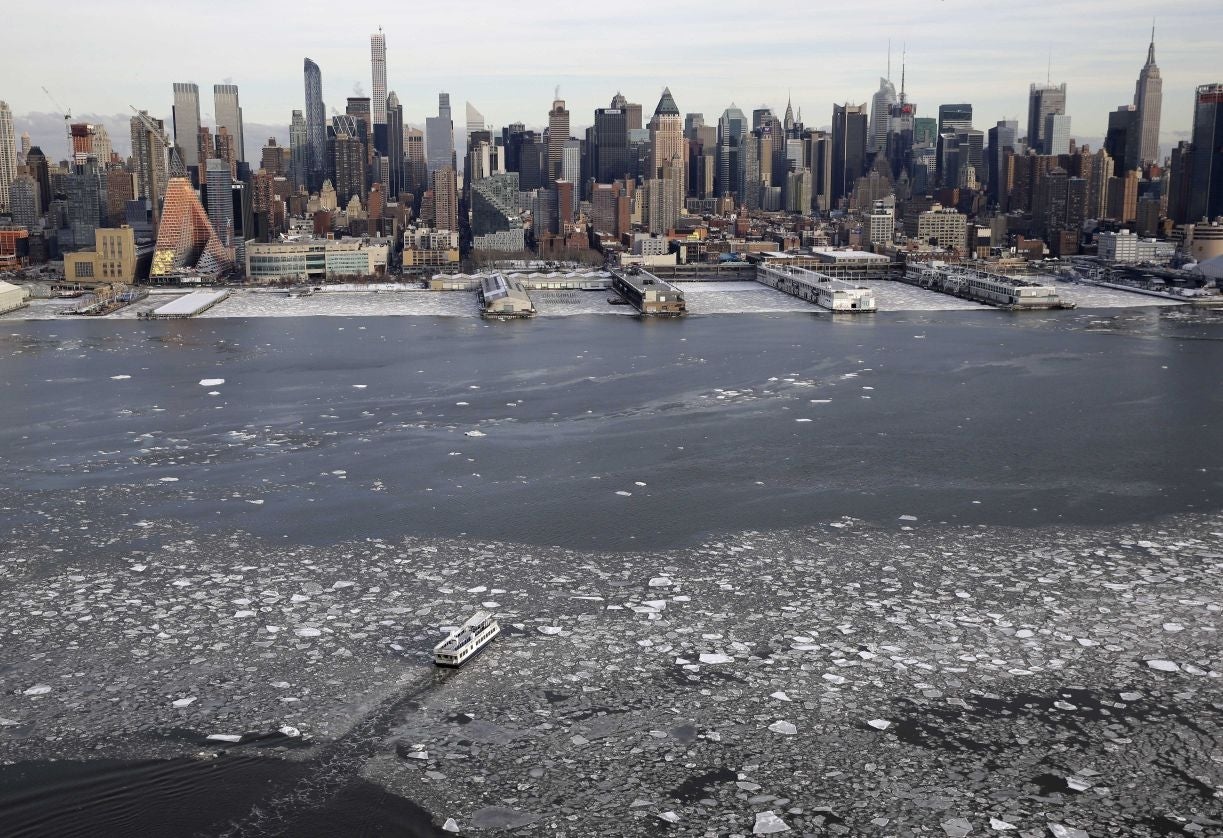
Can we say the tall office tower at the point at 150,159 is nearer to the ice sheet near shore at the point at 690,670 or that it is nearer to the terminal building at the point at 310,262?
the terminal building at the point at 310,262

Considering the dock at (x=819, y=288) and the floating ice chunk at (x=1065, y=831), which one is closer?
the floating ice chunk at (x=1065, y=831)

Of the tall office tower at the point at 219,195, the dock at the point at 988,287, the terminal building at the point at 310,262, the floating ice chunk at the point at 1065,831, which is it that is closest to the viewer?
the floating ice chunk at the point at 1065,831

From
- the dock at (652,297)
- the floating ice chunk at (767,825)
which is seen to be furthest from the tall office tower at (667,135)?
the floating ice chunk at (767,825)

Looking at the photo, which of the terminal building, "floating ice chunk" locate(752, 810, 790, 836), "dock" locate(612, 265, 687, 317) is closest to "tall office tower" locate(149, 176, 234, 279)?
the terminal building

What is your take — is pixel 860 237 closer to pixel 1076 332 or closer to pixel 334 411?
pixel 1076 332

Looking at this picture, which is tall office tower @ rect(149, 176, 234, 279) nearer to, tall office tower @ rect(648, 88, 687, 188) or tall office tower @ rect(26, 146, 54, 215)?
tall office tower @ rect(26, 146, 54, 215)

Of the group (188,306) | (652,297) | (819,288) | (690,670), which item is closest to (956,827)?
(690,670)

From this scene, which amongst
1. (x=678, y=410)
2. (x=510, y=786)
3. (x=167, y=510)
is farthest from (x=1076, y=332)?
(x=510, y=786)
